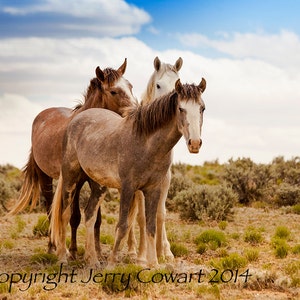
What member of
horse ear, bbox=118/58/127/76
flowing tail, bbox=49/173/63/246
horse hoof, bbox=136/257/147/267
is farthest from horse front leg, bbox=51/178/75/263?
horse ear, bbox=118/58/127/76

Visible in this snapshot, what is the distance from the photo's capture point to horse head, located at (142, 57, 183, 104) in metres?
8.97

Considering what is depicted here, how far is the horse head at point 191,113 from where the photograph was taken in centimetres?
661

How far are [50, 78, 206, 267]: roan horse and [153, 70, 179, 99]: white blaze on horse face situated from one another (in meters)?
0.80

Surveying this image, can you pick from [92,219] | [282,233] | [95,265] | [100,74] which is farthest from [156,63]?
[282,233]

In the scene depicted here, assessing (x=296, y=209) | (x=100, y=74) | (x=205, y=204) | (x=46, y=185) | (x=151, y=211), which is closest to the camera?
(x=151, y=211)

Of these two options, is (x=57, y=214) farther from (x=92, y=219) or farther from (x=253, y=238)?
(x=253, y=238)

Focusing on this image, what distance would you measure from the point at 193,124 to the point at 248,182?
448 inches

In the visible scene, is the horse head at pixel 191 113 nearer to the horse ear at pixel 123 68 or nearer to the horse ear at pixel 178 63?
the horse ear at pixel 178 63

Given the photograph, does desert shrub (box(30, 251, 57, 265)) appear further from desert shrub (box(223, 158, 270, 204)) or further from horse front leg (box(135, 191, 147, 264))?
desert shrub (box(223, 158, 270, 204))

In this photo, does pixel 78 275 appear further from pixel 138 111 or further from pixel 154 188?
pixel 138 111

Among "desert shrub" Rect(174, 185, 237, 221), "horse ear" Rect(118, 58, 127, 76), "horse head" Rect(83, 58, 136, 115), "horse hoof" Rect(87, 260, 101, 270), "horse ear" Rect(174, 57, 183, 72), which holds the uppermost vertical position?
"horse ear" Rect(174, 57, 183, 72)

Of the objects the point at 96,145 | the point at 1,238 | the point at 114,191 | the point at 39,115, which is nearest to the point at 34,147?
the point at 39,115

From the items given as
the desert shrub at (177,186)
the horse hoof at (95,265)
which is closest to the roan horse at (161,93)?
the horse hoof at (95,265)

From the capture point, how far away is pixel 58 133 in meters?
9.95
